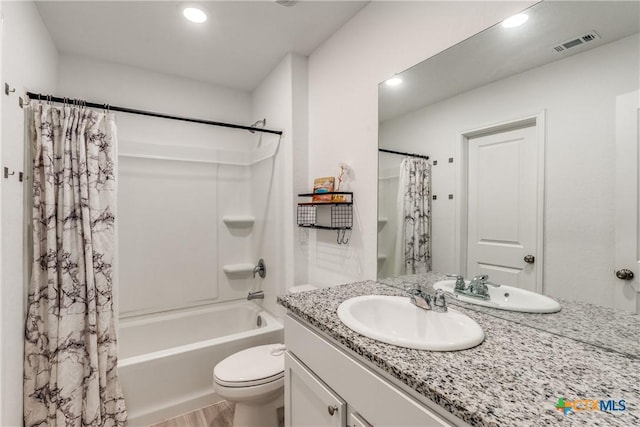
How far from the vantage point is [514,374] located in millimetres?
688

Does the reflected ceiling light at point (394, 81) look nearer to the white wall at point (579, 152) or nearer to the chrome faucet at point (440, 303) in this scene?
the white wall at point (579, 152)

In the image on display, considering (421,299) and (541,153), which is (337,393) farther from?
(541,153)

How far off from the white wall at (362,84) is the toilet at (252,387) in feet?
2.20

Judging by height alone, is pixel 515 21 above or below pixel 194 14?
below

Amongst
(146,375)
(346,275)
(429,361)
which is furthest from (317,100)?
(146,375)

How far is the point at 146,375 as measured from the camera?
176 centimetres

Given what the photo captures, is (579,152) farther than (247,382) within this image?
No

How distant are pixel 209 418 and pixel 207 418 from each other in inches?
0.5

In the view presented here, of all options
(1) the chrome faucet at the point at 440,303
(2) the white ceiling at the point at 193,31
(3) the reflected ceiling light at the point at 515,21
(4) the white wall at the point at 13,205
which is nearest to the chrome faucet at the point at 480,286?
(1) the chrome faucet at the point at 440,303

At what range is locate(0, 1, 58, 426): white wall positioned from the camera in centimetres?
125

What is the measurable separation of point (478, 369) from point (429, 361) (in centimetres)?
11

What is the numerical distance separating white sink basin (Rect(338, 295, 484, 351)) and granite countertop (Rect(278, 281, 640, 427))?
0.02 metres

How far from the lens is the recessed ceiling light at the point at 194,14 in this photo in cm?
171

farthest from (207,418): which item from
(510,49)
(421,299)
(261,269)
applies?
(510,49)
